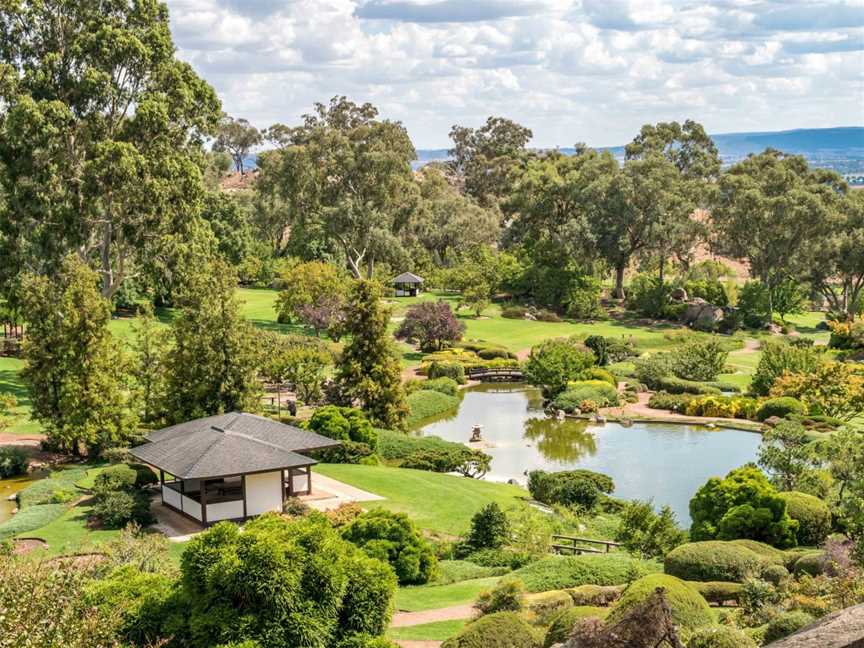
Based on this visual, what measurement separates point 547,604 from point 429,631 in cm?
228

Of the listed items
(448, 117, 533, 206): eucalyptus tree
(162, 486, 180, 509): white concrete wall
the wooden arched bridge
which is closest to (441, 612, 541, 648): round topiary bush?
(162, 486, 180, 509): white concrete wall

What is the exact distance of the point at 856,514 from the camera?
21000 mm

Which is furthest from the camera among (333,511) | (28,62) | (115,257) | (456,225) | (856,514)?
(456,225)

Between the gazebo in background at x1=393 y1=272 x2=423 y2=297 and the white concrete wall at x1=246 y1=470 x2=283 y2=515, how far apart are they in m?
52.3

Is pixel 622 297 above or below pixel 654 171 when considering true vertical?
below

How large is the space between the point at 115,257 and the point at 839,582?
123 feet

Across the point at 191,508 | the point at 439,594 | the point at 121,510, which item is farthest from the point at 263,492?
the point at 439,594

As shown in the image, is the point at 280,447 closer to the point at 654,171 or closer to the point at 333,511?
the point at 333,511

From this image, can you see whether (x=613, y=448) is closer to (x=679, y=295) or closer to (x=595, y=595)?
(x=595, y=595)

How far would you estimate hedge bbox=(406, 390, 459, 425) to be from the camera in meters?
45.0

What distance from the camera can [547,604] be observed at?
59.8ft

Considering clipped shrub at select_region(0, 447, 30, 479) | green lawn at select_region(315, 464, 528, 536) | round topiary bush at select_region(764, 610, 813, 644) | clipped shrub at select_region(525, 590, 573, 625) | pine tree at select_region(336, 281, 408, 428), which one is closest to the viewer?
round topiary bush at select_region(764, 610, 813, 644)

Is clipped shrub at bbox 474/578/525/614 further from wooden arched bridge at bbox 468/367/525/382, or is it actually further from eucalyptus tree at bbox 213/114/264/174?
eucalyptus tree at bbox 213/114/264/174

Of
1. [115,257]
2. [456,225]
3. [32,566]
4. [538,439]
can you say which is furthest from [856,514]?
[456,225]
